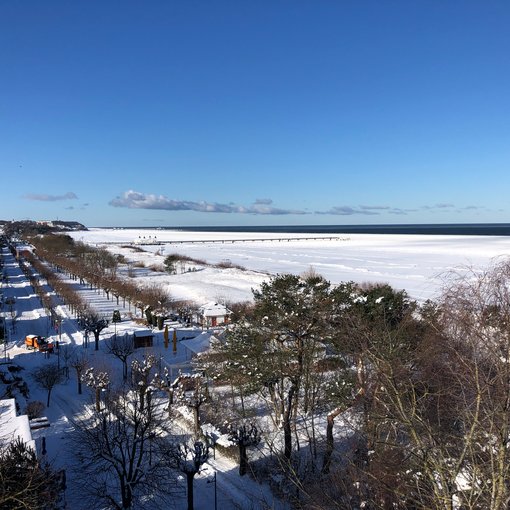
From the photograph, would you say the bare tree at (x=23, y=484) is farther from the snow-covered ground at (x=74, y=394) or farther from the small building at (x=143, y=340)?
the small building at (x=143, y=340)

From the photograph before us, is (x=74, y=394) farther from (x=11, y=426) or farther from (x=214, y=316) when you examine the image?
(x=214, y=316)

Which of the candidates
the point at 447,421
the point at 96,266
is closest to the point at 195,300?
the point at 96,266

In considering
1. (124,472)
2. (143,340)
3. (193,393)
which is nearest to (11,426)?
(124,472)

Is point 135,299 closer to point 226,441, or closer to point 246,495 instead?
point 226,441

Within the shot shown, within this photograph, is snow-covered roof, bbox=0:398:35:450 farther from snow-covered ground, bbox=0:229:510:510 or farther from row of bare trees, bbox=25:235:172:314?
row of bare trees, bbox=25:235:172:314

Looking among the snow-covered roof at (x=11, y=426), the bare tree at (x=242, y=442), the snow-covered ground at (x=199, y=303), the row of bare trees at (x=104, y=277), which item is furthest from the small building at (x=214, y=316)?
the snow-covered roof at (x=11, y=426)
